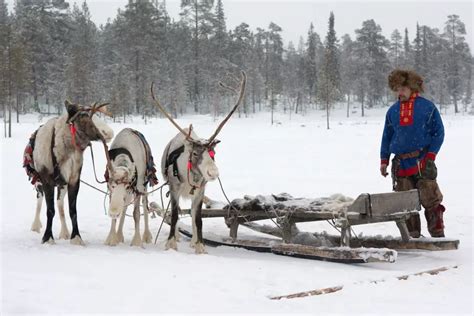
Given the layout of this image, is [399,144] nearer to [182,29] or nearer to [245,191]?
[245,191]

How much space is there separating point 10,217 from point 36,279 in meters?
5.35

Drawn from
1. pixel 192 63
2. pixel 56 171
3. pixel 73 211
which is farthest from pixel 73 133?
pixel 192 63

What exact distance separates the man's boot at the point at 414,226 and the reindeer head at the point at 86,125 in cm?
437

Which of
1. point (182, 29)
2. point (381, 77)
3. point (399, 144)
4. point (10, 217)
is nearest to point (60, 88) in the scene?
point (182, 29)

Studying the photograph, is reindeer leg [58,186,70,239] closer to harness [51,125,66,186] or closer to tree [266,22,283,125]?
harness [51,125,66,186]

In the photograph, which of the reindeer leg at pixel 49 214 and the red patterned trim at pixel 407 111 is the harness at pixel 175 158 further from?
the red patterned trim at pixel 407 111

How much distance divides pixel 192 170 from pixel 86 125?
1.62 m

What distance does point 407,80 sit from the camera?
277 inches

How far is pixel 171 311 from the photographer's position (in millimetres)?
4246

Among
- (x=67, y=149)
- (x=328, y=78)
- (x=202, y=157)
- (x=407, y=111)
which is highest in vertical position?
(x=328, y=78)

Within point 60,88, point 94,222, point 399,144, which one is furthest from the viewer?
point 60,88

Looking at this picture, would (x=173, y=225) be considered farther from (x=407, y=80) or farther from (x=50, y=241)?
(x=407, y=80)

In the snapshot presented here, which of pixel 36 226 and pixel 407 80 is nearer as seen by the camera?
pixel 407 80

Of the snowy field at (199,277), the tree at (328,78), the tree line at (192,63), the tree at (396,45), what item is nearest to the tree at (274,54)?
the tree line at (192,63)
